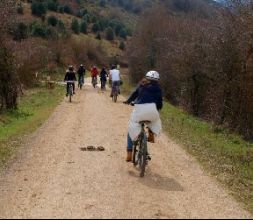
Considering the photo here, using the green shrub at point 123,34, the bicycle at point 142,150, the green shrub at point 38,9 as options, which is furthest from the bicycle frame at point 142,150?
the green shrub at point 123,34

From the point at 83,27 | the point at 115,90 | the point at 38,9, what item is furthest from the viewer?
the point at 83,27

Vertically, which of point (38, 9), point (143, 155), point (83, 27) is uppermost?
point (38, 9)

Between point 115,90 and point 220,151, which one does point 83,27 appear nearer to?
point 115,90

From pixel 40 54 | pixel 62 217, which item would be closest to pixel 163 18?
pixel 40 54

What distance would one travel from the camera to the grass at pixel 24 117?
1547cm

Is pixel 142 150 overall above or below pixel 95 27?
below

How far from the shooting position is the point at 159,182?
11.0 metres

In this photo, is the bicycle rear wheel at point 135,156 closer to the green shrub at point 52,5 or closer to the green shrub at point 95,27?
the green shrub at point 52,5

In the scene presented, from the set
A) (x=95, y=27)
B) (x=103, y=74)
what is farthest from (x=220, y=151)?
(x=95, y=27)

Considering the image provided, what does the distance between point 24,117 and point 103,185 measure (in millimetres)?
Answer: 13230

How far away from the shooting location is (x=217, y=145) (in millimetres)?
17344

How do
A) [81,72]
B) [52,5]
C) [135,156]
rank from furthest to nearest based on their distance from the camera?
1. [52,5]
2. [81,72]
3. [135,156]

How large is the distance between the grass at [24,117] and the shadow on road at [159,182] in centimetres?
347

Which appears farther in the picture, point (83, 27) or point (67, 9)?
point (67, 9)
